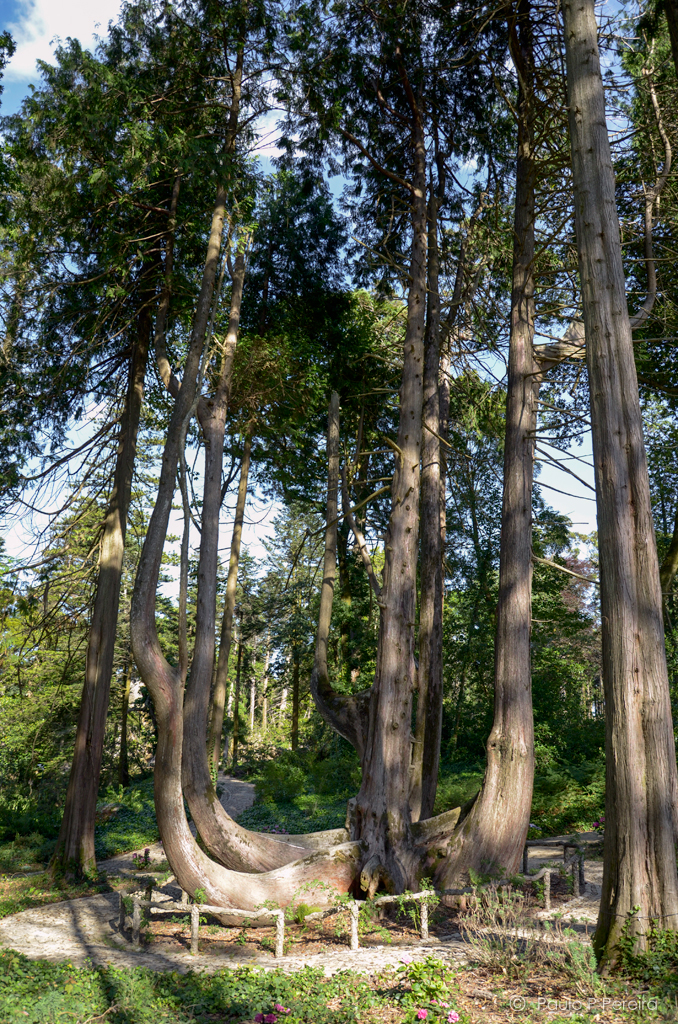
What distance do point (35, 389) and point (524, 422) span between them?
8.71m

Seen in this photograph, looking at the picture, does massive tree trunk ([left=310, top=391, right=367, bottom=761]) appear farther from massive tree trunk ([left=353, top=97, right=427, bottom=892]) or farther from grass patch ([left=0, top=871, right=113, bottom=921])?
grass patch ([left=0, top=871, right=113, bottom=921])

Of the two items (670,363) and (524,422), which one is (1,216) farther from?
(670,363)

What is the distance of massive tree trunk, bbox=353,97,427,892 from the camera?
28.8 ft

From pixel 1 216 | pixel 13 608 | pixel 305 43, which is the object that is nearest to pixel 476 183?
pixel 305 43

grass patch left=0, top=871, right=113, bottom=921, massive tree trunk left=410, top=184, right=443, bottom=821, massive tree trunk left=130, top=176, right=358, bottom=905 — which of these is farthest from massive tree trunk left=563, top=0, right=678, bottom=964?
grass patch left=0, top=871, right=113, bottom=921

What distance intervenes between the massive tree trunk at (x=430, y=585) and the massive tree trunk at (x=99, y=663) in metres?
5.34

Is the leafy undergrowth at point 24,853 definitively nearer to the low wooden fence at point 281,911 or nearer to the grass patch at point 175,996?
the low wooden fence at point 281,911

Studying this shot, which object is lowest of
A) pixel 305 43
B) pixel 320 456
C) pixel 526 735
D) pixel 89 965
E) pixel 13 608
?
pixel 89 965

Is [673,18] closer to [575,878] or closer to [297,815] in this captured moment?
[575,878]

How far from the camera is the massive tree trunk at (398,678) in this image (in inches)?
346

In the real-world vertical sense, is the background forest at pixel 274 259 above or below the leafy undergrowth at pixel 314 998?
above

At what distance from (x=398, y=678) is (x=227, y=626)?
705 cm

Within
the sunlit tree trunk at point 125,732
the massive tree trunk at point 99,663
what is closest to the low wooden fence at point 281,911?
the massive tree trunk at point 99,663

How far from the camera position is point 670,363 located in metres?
15.0
